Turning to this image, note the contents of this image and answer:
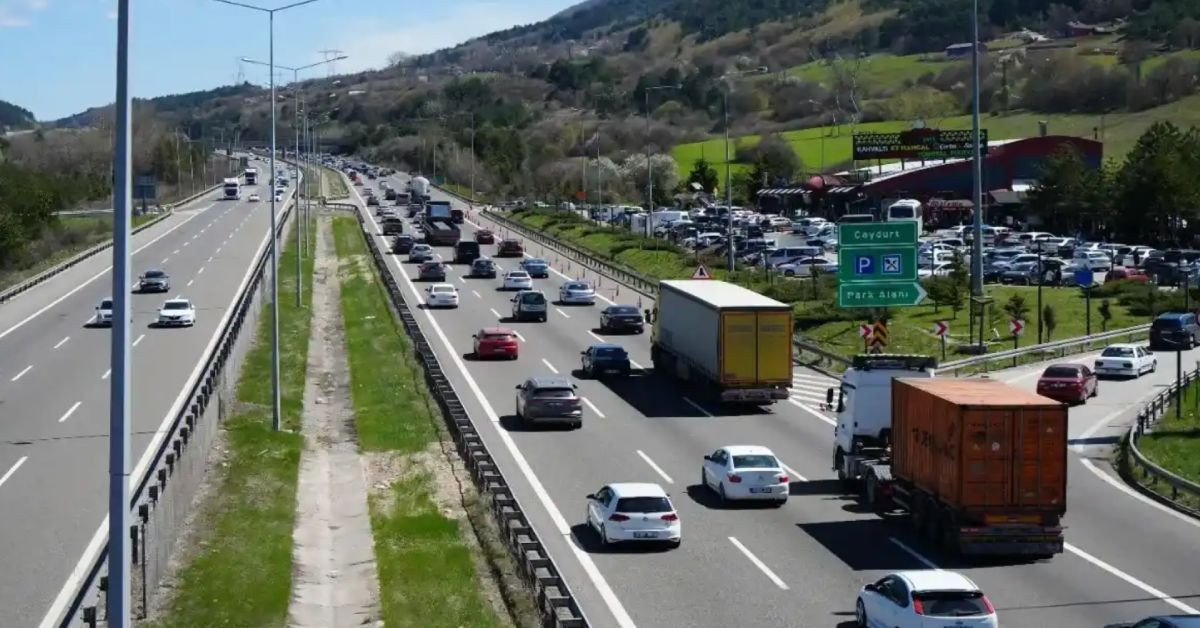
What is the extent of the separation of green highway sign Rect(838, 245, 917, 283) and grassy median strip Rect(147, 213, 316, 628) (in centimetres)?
1643

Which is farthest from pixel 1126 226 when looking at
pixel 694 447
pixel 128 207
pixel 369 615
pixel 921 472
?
pixel 128 207

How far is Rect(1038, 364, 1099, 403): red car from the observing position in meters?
47.7

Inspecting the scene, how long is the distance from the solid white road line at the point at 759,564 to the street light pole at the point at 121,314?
13577 mm

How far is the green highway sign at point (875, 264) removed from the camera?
48156 millimetres

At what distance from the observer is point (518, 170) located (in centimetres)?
19300

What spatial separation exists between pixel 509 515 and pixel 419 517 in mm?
3994

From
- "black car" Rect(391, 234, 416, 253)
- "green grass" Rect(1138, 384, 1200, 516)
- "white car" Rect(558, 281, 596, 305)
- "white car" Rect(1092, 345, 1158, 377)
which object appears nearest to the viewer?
"green grass" Rect(1138, 384, 1200, 516)

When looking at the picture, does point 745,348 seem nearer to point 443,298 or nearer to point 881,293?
point 881,293

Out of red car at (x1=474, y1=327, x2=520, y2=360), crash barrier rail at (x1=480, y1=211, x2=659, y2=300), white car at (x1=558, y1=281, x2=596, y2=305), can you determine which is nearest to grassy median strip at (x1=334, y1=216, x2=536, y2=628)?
red car at (x1=474, y1=327, x2=520, y2=360)

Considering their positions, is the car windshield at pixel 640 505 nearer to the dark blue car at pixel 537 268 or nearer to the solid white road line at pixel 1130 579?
the solid white road line at pixel 1130 579

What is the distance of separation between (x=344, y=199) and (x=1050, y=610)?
490 ft

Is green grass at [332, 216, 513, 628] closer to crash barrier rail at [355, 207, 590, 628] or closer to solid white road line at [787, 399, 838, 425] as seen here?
crash barrier rail at [355, 207, 590, 628]

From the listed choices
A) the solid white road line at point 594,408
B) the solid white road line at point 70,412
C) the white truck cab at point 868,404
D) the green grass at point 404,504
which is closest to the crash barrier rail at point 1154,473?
the white truck cab at point 868,404

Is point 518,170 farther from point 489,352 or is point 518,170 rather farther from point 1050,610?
point 1050,610
